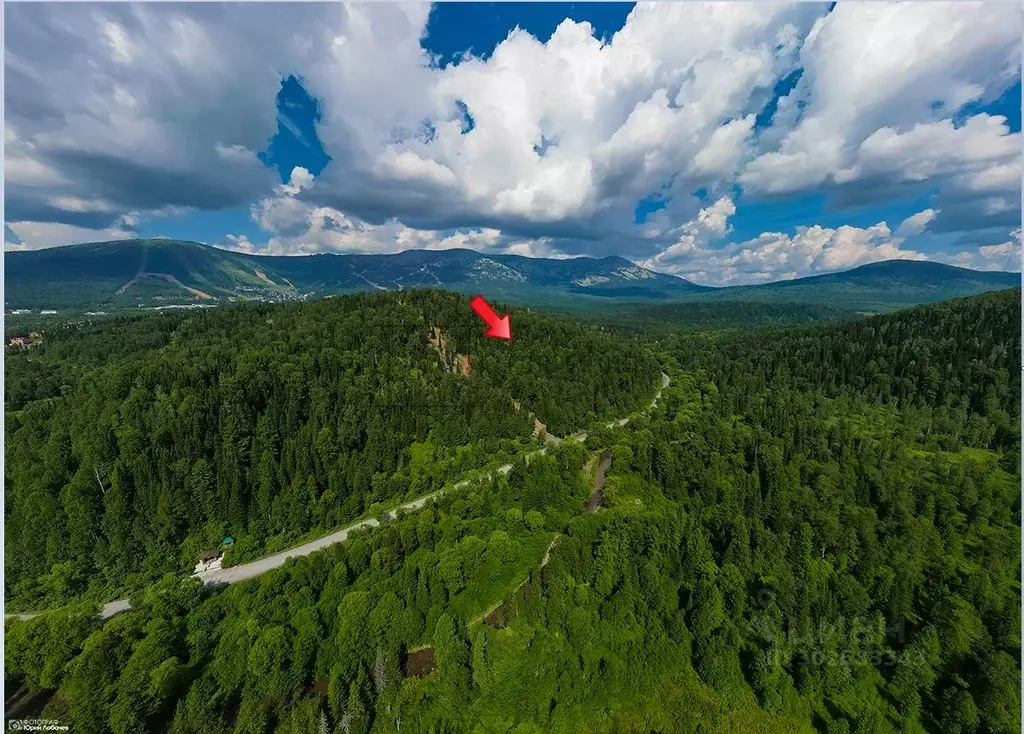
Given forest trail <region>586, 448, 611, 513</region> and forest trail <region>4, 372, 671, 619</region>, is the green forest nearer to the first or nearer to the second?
forest trail <region>586, 448, 611, 513</region>

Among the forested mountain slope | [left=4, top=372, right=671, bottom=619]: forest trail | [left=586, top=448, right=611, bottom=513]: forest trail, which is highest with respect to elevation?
the forested mountain slope

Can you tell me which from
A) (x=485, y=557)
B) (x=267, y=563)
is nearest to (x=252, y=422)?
(x=267, y=563)

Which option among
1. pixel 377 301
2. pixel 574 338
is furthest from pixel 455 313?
pixel 574 338

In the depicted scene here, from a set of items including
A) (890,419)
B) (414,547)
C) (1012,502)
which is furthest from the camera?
(890,419)

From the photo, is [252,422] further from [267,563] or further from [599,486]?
Answer: [599,486]

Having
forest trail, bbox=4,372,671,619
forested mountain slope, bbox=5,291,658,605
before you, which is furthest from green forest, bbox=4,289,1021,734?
forest trail, bbox=4,372,671,619

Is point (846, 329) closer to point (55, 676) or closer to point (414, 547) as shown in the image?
point (414, 547)

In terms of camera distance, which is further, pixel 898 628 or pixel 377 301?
pixel 377 301
